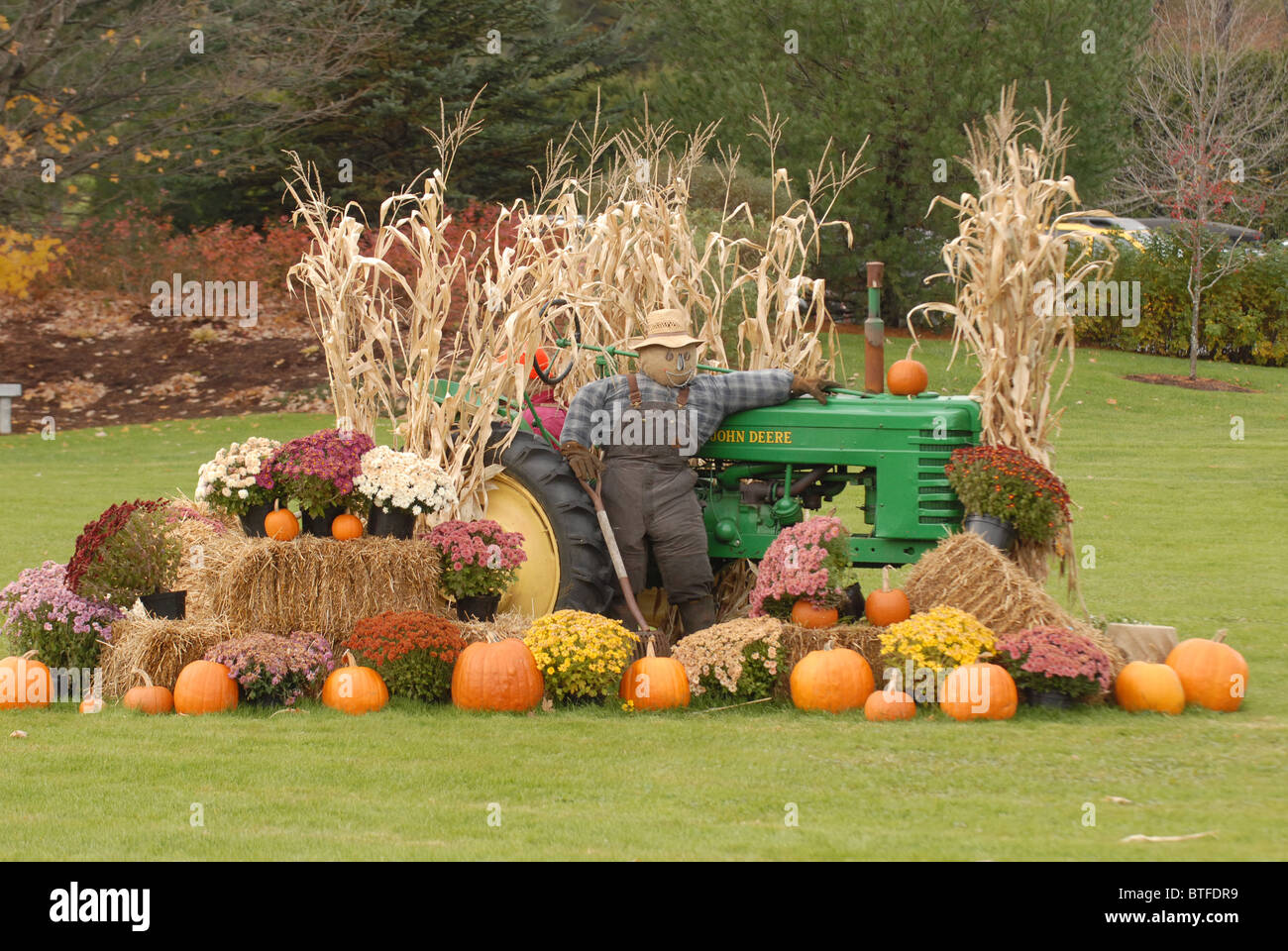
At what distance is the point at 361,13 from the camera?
22.5 metres

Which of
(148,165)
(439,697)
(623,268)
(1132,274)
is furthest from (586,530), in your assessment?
(1132,274)

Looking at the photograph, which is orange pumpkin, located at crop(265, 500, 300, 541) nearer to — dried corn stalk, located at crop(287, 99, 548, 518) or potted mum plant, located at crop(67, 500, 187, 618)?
potted mum plant, located at crop(67, 500, 187, 618)

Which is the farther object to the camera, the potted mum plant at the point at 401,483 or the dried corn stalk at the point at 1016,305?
the dried corn stalk at the point at 1016,305

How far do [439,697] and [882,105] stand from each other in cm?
1730

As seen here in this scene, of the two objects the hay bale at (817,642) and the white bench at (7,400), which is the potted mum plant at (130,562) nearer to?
the hay bale at (817,642)

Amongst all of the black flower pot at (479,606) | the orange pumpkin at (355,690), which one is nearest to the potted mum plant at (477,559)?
the black flower pot at (479,606)

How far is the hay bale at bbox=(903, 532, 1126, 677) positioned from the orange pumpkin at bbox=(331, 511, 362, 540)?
2.35m

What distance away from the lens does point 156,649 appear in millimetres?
6441

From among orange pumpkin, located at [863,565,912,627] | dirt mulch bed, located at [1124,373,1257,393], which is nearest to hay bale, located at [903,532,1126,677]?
orange pumpkin, located at [863,565,912,627]

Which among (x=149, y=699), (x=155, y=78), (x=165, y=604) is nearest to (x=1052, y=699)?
(x=149, y=699)

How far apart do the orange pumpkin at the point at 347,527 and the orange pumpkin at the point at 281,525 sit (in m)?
0.17

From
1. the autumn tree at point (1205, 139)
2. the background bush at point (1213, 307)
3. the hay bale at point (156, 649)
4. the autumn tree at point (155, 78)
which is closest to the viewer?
the hay bale at point (156, 649)

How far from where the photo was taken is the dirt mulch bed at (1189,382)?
71.5 ft

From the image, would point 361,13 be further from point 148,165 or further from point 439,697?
point 439,697
